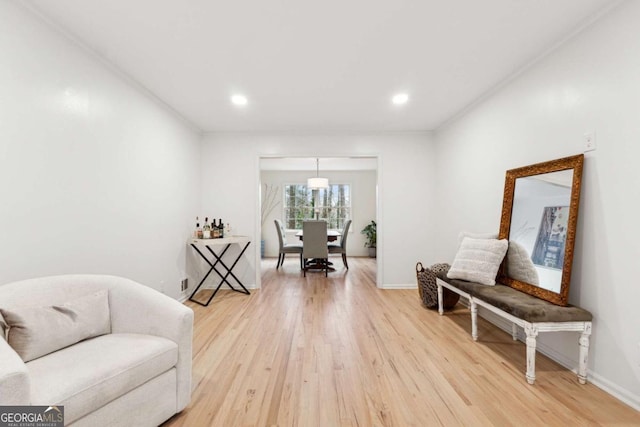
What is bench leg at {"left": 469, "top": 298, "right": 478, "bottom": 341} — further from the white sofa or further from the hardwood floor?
the white sofa

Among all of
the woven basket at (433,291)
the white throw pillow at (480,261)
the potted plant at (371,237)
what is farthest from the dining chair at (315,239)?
the potted plant at (371,237)

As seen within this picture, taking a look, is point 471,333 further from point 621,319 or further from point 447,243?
point 447,243

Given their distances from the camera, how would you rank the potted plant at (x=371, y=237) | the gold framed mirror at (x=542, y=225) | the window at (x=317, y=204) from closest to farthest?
the gold framed mirror at (x=542, y=225) < the potted plant at (x=371, y=237) < the window at (x=317, y=204)

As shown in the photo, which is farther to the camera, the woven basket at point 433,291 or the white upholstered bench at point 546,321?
the woven basket at point 433,291

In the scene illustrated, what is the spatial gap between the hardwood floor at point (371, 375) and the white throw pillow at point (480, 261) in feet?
1.82

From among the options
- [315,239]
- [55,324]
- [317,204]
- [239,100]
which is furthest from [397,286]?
[317,204]

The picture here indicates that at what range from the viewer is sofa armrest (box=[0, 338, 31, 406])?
972mm

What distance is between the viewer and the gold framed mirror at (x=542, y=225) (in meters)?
2.04

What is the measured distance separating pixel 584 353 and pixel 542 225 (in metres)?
0.90

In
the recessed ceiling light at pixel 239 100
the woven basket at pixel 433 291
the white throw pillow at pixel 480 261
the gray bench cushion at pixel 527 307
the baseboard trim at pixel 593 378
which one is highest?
the recessed ceiling light at pixel 239 100

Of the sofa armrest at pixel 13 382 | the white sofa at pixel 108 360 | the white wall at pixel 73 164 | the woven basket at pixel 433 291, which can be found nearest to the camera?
the sofa armrest at pixel 13 382

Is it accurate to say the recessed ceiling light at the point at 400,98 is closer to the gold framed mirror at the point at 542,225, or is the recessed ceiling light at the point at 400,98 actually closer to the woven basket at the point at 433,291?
the gold framed mirror at the point at 542,225

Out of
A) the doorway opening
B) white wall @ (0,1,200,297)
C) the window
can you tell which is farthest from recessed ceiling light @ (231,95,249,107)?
the window

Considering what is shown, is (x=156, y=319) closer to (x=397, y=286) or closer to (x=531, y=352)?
(x=531, y=352)
